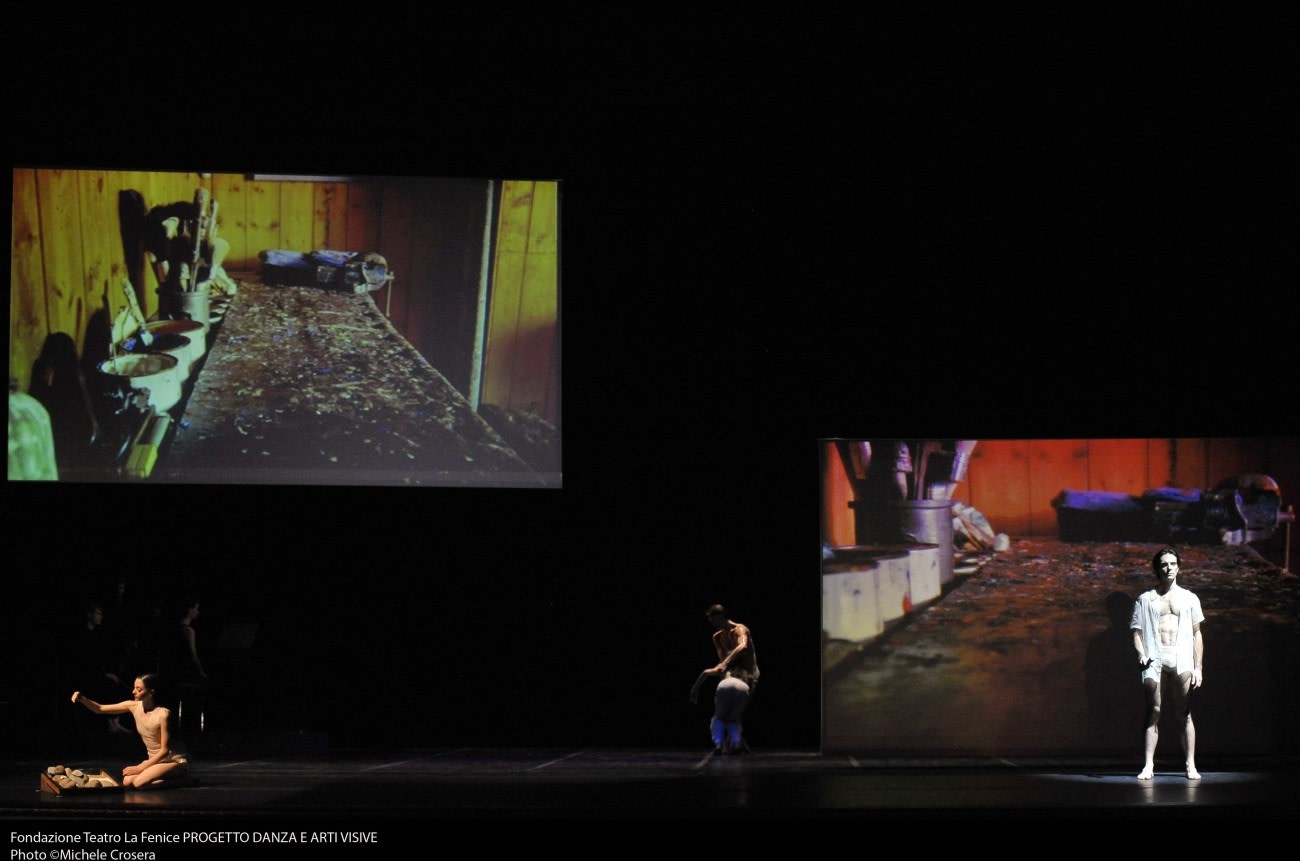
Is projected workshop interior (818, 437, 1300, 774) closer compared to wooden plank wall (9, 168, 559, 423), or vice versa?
projected workshop interior (818, 437, 1300, 774)

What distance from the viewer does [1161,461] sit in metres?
9.30

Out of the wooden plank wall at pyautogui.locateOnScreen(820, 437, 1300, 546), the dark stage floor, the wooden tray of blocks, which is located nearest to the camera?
the dark stage floor

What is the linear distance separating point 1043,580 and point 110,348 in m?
6.43

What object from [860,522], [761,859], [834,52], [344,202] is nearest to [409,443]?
[344,202]

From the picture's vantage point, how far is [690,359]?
33.2ft

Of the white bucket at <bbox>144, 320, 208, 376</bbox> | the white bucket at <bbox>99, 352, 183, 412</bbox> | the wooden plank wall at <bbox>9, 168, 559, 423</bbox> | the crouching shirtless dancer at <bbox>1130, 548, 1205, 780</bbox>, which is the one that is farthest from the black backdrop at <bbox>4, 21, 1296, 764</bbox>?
the crouching shirtless dancer at <bbox>1130, 548, 1205, 780</bbox>

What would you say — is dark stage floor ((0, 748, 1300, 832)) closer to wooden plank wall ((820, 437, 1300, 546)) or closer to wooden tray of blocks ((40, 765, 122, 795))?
wooden tray of blocks ((40, 765, 122, 795))

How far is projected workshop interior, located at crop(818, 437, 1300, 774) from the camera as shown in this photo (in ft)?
29.8

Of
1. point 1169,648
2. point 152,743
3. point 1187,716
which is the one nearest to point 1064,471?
point 1169,648

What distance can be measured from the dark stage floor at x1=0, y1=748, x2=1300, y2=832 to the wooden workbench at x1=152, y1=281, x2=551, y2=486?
6.32 ft

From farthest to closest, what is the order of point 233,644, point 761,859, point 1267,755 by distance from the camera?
point 233,644, point 1267,755, point 761,859

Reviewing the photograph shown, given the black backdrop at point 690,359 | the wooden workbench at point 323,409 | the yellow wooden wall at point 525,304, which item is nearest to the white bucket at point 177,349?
the wooden workbench at point 323,409

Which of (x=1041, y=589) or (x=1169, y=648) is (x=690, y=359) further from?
(x=1169, y=648)

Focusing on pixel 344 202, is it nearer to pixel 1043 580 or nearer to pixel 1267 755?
pixel 1043 580
